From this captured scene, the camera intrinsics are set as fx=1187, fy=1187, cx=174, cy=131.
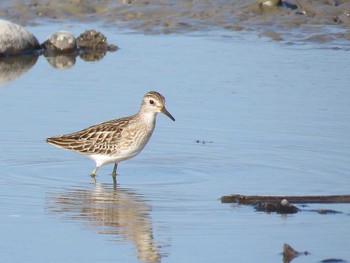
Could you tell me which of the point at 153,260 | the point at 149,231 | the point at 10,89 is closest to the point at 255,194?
the point at 149,231

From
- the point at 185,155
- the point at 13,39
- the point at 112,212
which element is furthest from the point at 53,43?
the point at 112,212

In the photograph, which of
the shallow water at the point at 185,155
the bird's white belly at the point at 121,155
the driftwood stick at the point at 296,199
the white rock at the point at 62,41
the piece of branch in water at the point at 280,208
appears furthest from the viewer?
the white rock at the point at 62,41

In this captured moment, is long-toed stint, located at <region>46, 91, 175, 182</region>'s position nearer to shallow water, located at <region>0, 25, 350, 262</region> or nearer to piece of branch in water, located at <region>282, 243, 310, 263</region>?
shallow water, located at <region>0, 25, 350, 262</region>

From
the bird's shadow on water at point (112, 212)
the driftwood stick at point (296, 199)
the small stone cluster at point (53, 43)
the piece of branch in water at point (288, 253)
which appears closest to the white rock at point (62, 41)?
the small stone cluster at point (53, 43)

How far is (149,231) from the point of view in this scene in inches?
414

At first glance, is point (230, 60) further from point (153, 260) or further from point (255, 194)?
point (153, 260)

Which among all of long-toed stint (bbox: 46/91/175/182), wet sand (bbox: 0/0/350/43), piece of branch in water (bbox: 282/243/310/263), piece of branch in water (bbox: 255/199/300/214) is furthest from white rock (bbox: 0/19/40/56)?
piece of branch in water (bbox: 282/243/310/263)

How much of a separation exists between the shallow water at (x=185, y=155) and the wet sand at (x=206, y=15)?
63cm

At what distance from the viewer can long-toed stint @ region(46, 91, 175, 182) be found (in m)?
13.0

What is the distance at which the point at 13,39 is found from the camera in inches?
782

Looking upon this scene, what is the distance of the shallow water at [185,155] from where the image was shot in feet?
33.2

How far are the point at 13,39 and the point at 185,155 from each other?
7.03 metres

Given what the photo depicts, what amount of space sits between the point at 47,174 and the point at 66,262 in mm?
3508

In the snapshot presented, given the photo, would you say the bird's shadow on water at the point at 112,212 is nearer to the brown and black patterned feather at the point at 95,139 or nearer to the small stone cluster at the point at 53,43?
the brown and black patterned feather at the point at 95,139
